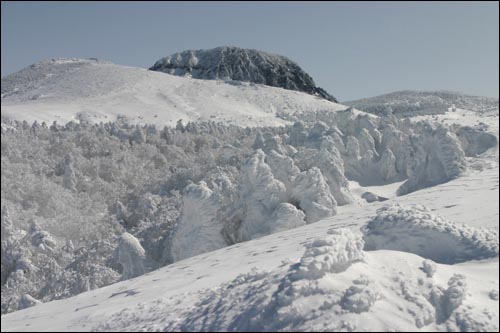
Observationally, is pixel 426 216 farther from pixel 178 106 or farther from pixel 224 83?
pixel 224 83

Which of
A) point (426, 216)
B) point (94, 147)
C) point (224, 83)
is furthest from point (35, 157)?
point (224, 83)

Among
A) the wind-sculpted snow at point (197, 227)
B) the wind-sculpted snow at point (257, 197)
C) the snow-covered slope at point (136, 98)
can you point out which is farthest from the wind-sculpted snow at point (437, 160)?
the snow-covered slope at point (136, 98)

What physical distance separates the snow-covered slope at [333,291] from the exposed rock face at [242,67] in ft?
166

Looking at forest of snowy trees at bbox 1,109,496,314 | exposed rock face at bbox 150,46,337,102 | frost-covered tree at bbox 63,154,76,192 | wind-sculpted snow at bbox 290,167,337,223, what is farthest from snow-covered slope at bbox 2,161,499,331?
exposed rock face at bbox 150,46,337,102

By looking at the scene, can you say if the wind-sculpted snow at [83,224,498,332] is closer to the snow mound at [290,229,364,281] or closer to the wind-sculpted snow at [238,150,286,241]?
the snow mound at [290,229,364,281]

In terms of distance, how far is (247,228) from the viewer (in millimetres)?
10461

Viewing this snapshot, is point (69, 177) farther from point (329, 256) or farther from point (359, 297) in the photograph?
point (359, 297)

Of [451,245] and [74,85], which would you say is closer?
[451,245]

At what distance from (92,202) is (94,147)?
488cm

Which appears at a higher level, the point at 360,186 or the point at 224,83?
the point at 224,83

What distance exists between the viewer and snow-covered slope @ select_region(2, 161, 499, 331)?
4.21 metres

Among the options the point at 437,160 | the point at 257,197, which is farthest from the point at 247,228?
the point at 437,160

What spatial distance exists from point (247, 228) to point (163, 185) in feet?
24.5

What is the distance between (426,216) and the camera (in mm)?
6262
